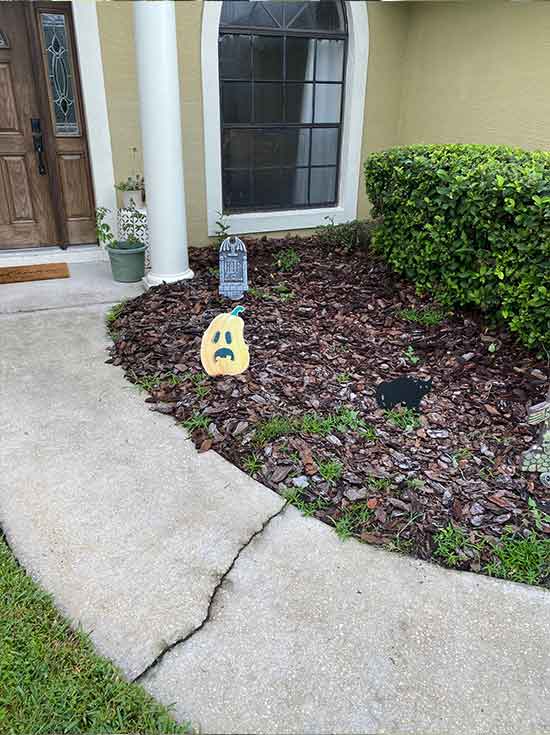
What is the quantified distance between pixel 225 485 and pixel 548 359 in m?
2.07

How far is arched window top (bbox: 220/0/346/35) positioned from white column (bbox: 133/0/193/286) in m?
1.06

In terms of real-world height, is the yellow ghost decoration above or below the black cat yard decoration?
above

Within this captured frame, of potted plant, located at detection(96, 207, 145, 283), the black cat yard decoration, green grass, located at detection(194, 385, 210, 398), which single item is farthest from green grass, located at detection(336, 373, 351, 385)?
potted plant, located at detection(96, 207, 145, 283)

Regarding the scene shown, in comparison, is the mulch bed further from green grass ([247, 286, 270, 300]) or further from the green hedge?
the green hedge

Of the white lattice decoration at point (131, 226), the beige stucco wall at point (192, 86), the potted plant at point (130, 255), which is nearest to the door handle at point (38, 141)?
the beige stucco wall at point (192, 86)

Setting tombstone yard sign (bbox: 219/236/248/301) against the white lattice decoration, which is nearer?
tombstone yard sign (bbox: 219/236/248/301)

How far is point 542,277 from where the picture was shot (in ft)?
10.5

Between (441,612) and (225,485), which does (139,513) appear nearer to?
(225,485)

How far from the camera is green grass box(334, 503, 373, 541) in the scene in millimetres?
2242

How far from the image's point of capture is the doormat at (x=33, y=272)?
4871 mm

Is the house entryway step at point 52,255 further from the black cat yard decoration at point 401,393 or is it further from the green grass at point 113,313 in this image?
Answer: the black cat yard decoration at point 401,393

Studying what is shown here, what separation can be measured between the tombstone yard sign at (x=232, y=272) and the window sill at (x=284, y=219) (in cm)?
142

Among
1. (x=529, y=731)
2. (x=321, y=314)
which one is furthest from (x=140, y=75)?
(x=529, y=731)

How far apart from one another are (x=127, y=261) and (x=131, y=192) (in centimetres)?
67
